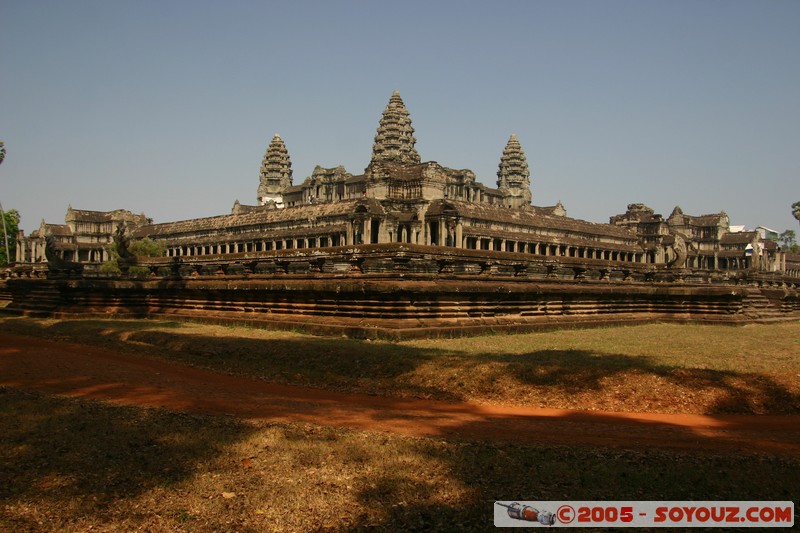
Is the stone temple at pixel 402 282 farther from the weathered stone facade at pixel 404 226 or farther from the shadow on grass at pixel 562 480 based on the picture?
the shadow on grass at pixel 562 480

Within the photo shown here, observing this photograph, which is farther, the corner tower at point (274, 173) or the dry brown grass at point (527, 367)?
the corner tower at point (274, 173)

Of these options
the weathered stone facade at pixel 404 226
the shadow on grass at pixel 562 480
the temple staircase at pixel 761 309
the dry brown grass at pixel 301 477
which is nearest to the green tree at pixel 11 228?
the weathered stone facade at pixel 404 226

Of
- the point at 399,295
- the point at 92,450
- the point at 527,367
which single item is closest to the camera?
the point at 92,450

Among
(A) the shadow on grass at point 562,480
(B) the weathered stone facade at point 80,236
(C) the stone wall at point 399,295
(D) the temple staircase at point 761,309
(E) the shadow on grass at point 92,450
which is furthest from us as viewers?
(B) the weathered stone facade at point 80,236

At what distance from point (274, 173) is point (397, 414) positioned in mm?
116476

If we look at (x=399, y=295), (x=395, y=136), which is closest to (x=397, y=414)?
(x=399, y=295)

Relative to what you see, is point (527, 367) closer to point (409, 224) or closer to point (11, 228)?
point (409, 224)

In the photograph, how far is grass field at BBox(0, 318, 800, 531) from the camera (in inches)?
190

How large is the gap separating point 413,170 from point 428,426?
53387 mm

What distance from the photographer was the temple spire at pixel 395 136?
93250 millimetres

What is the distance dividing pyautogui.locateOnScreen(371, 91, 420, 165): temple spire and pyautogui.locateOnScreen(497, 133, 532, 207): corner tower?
29.0 metres

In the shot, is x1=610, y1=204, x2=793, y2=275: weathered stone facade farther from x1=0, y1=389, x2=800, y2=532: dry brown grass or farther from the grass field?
x1=0, y1=389, x2=800, y2=532: dry brown grass

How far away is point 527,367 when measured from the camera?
33.8 ft

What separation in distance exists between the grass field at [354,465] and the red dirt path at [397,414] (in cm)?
47
